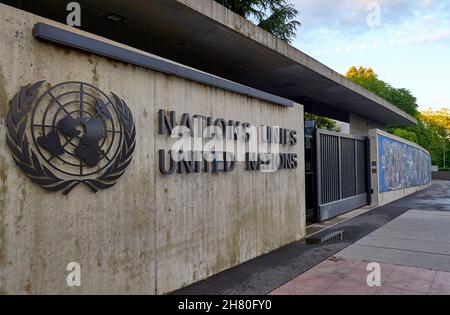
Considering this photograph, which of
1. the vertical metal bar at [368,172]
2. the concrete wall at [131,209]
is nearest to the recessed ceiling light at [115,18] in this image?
the concrete wall at [131,209]

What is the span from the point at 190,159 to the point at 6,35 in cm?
270

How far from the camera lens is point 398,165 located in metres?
17.9

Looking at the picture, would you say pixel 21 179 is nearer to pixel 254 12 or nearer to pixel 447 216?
pixel 447 216

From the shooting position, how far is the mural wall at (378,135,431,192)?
15.4m

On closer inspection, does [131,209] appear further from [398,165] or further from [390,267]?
[398,165]

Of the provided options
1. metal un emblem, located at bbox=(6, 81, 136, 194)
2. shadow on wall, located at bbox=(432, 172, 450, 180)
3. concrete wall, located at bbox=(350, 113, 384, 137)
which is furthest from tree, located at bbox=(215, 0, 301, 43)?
shadow on wall, located at bbox=(432, 172, 450, 180)

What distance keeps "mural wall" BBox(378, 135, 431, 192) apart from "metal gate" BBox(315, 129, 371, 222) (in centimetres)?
107

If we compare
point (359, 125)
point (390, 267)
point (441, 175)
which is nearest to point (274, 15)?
point (359, 125)

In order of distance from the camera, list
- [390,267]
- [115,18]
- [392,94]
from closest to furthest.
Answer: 1. [390,267]
2. [115,18]
3. [392,94]

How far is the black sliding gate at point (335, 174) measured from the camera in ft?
34.9

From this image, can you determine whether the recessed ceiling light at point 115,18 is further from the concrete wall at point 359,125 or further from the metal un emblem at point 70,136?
the concrete wall at point 359,125

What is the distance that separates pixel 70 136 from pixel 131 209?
45.3 inches
